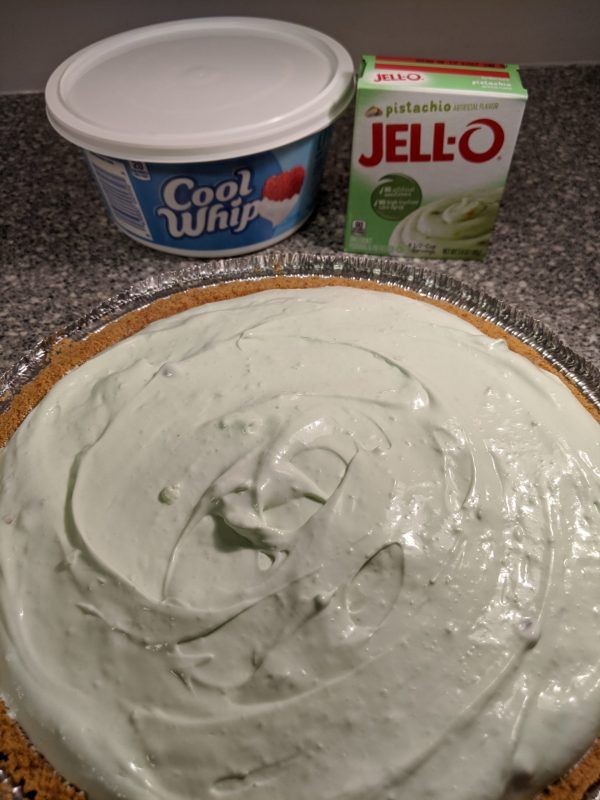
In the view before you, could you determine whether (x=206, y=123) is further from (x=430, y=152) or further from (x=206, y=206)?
(x=430, y=152)

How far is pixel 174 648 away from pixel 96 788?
0.60 feet

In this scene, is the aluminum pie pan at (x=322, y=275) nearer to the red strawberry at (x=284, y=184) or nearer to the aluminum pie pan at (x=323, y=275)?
the aluminum pie pan at (x=323, y=275)

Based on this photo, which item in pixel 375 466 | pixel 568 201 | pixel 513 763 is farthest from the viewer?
pixel 568 201

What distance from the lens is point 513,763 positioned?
736 millimetres

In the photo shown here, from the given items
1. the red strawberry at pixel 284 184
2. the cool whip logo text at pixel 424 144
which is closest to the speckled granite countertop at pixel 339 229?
the red strawberry at pixel 284 184

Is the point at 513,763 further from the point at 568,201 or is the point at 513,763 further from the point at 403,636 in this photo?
the point at 568,201

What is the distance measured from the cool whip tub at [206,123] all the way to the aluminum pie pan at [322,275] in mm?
131

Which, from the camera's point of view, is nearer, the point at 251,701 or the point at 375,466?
the point at 251,701

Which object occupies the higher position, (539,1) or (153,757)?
(539,1)

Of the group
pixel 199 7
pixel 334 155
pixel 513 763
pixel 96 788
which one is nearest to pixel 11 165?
pixel 199 7

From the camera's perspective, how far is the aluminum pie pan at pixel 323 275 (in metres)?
1.22

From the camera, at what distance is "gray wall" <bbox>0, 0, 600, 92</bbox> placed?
5.92ft

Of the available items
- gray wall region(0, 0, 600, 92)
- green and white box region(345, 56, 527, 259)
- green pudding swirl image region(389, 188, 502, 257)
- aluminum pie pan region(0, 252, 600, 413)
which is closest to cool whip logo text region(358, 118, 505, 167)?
green and white box region(345, 56, 527, 259)

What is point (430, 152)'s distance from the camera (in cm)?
138
